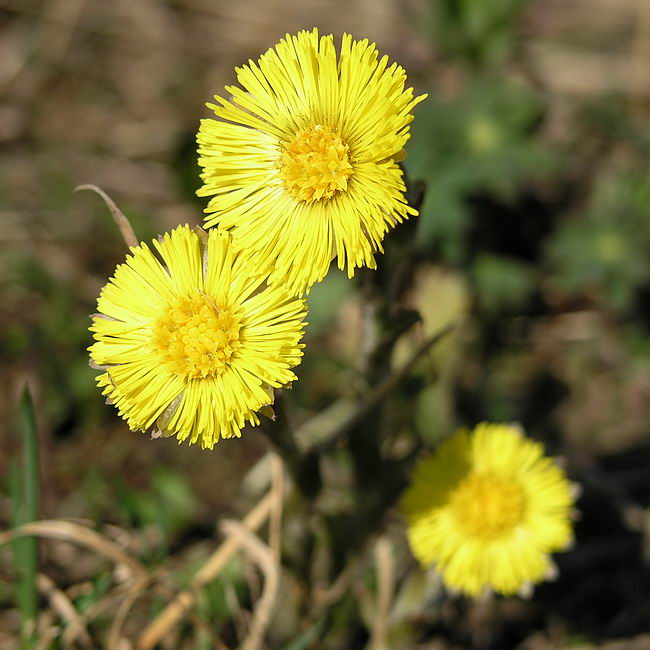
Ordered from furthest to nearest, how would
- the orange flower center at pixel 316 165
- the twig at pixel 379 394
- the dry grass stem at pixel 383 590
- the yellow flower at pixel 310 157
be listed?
the dry grass stem at pixel 383 590
the twig at pixel 379 394
the orange flower center at pixel 316 165
the yellow flower at pixel 310 157

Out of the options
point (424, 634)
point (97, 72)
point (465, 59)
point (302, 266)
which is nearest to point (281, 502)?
point (424, 634)

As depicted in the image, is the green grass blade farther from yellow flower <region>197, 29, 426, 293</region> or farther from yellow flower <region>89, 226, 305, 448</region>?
yellow flower <region>197, 29, 426, 293</region>

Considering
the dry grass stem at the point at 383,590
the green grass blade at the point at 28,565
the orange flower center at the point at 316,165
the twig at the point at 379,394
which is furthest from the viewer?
the dry grass stem at the point at 383,590

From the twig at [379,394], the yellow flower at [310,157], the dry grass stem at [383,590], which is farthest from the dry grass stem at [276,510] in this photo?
the yellow flower at [310,157]

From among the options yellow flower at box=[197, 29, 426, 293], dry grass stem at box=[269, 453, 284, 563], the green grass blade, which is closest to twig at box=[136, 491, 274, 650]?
dry grass stem at box=[269, 453, 284, 563]

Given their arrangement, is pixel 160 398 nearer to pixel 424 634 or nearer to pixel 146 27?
pixel 424 634

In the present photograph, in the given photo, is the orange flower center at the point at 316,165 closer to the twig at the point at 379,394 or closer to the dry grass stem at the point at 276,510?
the twig at the point at 379,394

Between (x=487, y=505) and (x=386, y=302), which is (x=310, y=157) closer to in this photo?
(x=386, y=302)
